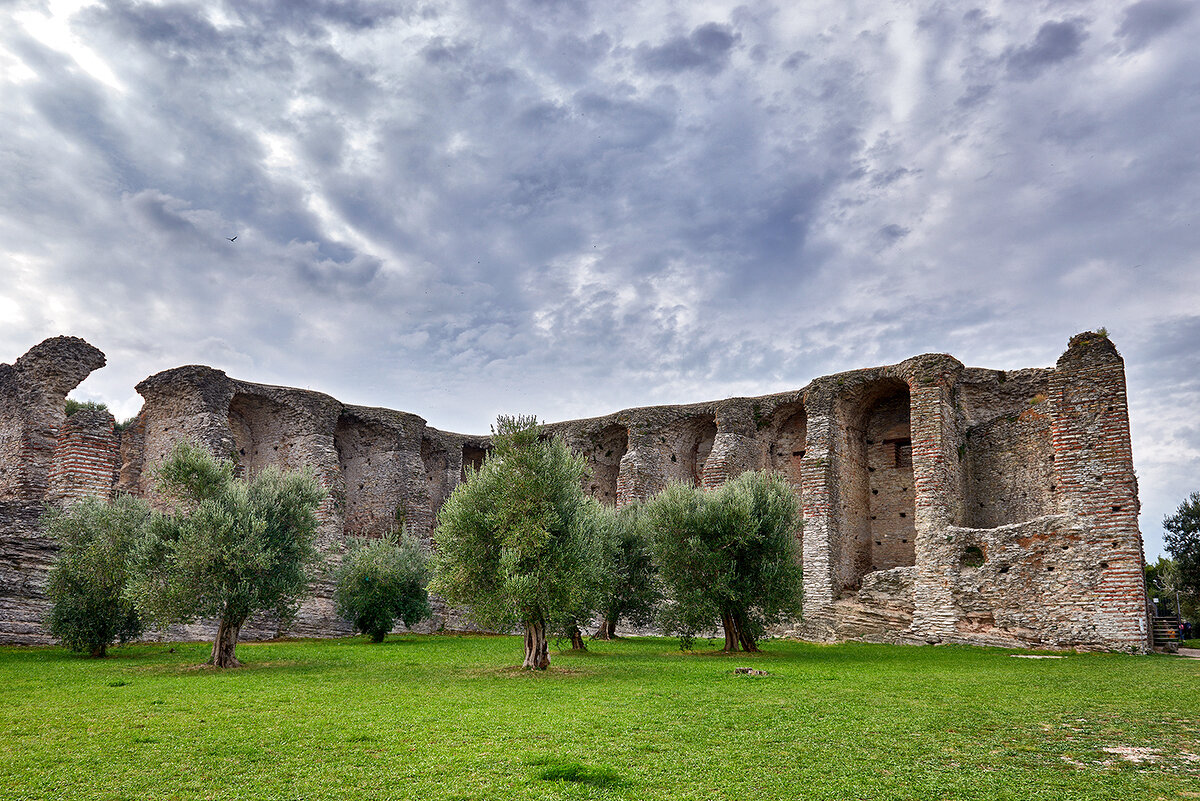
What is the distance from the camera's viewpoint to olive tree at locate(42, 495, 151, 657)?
607 inches

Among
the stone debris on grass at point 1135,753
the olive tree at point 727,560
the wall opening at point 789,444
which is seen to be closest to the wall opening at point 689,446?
the wall opening at point 789,444

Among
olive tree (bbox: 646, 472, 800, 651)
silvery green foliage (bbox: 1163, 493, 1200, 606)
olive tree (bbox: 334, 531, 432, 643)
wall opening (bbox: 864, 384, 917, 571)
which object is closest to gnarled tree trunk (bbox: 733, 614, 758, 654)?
olive tree (bbox: 646, 472, 800, 651)

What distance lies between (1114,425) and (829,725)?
16.3 metres

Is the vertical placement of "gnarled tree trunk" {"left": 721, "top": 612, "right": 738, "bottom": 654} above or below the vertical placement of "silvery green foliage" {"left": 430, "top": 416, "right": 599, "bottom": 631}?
below

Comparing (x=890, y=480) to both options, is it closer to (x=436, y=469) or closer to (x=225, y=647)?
(x=436, y=469)

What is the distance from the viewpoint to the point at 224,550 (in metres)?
13.4

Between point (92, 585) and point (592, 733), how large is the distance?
13175 mm

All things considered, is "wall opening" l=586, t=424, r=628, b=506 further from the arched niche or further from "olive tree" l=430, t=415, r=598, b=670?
"olive tree" l=430, t=415, r=598, b=670

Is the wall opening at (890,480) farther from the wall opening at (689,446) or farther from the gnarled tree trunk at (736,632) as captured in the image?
the gnarled tree trunk at (736,632)

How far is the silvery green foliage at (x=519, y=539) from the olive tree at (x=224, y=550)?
284 cm

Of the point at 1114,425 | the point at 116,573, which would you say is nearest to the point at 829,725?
the point at 116,573

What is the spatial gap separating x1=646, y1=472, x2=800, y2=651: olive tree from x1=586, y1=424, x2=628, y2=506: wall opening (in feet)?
50.5

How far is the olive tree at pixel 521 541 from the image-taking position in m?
13.7

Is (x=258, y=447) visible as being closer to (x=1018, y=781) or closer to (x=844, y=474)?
(x=844, y=474)
